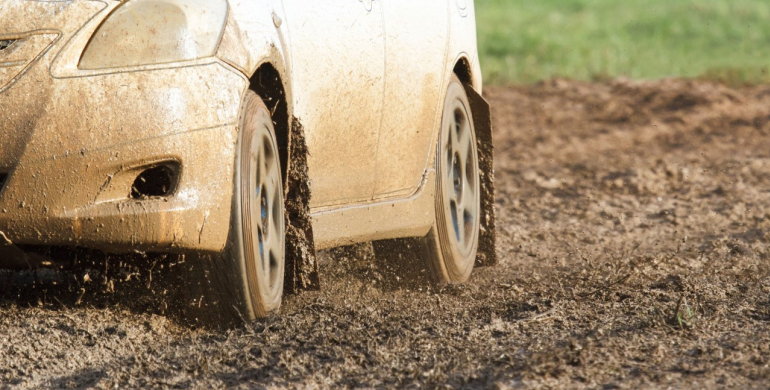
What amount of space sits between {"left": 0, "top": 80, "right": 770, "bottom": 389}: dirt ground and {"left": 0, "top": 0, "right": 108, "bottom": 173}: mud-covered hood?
78 centimetres

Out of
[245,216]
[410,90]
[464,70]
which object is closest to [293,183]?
[245,216]

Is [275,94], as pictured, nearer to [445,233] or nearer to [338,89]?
[338,89]

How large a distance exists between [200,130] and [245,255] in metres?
0.50

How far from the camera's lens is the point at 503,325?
16.6ft

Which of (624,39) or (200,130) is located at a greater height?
(200,130)

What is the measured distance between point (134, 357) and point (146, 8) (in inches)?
44.7

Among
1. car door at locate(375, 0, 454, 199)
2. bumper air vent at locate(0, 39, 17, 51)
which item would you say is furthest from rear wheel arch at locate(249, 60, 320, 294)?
bumper air vent at locate(0, 39, 17, 51)

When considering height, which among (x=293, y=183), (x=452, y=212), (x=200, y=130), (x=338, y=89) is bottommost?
(x=452, y=212)

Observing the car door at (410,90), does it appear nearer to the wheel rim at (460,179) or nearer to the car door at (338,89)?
the car door at (338,89)

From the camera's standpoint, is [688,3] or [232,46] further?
[688,3]

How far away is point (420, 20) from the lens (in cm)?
616

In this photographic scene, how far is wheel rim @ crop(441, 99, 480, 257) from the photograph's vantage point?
21.9 feet

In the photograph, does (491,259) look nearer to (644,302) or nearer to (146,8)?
(644,302)

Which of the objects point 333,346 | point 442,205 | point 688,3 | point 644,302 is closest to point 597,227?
point 442,205
